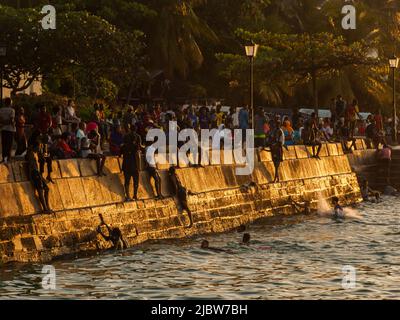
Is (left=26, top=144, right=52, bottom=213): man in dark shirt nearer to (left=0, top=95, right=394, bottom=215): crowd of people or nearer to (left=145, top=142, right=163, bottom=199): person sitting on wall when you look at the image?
(left=0, top=95, right=394, bottom=215): crowd of people

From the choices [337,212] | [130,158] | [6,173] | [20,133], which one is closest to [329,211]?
[337,212]

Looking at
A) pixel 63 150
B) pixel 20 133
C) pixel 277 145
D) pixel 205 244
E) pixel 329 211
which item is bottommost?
pixel 205 244

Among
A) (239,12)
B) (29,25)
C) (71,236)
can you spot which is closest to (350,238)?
(71,236)

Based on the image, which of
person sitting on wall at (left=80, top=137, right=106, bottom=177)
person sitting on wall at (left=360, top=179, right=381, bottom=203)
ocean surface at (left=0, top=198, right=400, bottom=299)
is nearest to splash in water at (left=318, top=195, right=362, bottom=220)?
person sitting on wall at (left=360, top=179, right=381, bottom=203)

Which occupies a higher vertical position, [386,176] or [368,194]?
[386,176]

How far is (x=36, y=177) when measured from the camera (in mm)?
24281

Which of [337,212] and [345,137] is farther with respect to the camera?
[345,137]

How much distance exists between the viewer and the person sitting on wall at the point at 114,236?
26.1 meters

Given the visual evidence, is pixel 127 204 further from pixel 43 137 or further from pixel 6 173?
pixel 6 173

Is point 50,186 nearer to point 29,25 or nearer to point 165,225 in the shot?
point 165,225

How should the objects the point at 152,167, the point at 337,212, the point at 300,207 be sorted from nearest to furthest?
1. the point at 152,167
2. the point at 337,212
3. the point at 300,207

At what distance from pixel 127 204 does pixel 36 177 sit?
3.78 m

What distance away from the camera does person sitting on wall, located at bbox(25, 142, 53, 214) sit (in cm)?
2422
